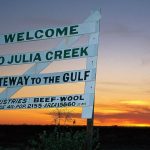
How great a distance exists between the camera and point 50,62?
42.7 ft

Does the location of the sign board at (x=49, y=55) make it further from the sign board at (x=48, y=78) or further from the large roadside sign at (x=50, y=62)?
the sign board at (x=48, y=78)

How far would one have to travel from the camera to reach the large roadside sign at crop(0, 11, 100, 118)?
39.1 ft

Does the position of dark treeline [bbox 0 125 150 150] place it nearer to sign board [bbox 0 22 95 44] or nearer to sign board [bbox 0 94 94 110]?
sign board [bbox 0 94 94 110]

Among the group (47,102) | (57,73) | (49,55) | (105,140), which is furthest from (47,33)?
(105,140)

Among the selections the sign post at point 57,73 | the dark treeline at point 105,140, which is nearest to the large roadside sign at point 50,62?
the sign post at point 57,73

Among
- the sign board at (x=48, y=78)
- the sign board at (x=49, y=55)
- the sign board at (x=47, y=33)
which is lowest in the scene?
the sign board at (x=48, y=78)

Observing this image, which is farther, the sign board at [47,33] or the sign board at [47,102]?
the sign board at [47,33]

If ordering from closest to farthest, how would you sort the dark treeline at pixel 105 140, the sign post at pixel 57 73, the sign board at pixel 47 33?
the sign post at pixel 57 73, the sign board at pixel 47 33, the dark treeline at pixel 105 140

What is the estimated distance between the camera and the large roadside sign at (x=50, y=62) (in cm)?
1193

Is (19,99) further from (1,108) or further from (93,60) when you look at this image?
(93,60)

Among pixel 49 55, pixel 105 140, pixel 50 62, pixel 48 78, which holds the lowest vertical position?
pixel 48 78

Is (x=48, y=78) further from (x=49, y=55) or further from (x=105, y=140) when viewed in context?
(x=105, y=140)

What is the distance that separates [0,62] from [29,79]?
1330 mm

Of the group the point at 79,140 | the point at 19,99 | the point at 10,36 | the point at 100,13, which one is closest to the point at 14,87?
the point at 19,99
